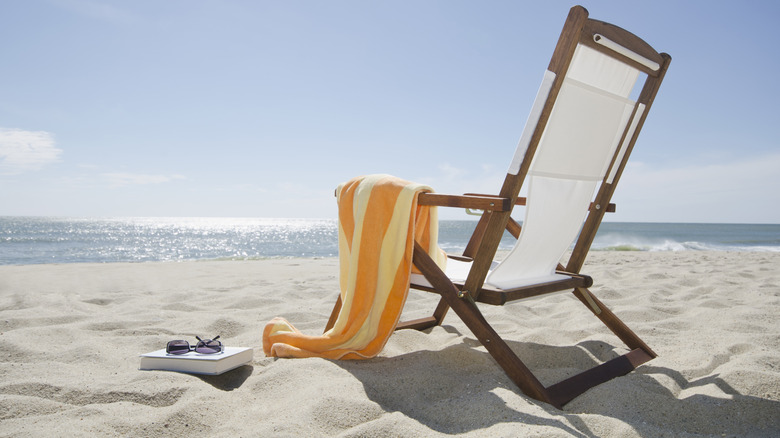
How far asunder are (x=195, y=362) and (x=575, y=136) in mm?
1695

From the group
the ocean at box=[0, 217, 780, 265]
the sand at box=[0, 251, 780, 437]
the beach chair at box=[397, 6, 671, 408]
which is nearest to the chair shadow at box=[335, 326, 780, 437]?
the sand at box=[0, 251, 780, 437]

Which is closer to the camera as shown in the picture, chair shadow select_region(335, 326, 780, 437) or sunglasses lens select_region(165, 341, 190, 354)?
chair shadow select_region(335, 326, 780, 437)

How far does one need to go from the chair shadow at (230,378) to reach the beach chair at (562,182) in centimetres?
77

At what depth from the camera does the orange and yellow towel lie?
1.92 m

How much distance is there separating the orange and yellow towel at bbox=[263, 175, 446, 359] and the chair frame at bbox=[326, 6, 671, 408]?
8 cm

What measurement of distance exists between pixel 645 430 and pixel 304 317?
1.98 meters

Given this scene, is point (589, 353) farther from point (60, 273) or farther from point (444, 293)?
point (60, 273)

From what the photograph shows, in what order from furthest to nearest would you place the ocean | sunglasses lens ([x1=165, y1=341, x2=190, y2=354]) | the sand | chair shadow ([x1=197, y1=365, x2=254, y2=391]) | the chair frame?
the ocean, sunglasses lens ([x1=165, y1=341, x2=190, y2=354]), chair shadow ([x1=197, y1=365, x2=254, y2=391]), the chair frame, the sand

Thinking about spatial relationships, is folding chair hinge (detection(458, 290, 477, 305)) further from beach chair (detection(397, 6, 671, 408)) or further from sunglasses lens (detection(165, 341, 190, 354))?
sunglasses lens (detection(165, 341, 190, 354))

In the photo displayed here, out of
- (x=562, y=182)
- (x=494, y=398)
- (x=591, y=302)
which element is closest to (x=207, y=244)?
(x=591, y=302)

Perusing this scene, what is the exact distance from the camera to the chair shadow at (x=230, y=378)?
70.0 inches

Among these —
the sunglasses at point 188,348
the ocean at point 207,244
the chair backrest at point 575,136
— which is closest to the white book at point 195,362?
the sunglasses at point 188,348

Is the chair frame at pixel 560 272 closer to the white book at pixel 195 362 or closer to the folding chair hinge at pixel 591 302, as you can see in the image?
the folding chair hinge at pixel 591 302

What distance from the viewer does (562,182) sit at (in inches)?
73.2
